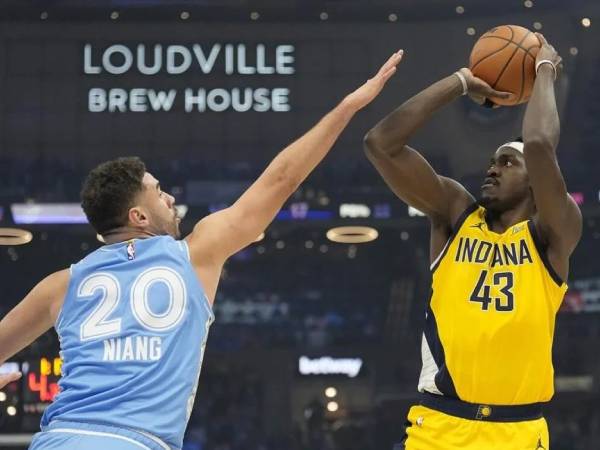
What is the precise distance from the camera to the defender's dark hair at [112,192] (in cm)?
329

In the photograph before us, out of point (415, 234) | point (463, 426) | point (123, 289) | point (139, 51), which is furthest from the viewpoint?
point (415, 234)

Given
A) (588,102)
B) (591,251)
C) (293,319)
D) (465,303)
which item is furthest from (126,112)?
(465,303)

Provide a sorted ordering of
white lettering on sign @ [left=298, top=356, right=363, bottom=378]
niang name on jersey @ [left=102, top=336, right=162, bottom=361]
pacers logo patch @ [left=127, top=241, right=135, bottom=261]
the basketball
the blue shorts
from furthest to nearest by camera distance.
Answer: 1. white lettering on sign @ [left=298, top=356, right=363, bottom=378]
2. the basketball
3. pacers logo patch @ [left=127, top=241, right=135, bottom=261]
4. niang name on jersey @ [left=102, top=336, right=162, bottom=361]
5. the blue shorts

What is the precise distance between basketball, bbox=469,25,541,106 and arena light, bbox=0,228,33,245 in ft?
25.4

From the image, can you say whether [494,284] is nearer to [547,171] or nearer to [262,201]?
[547,171]

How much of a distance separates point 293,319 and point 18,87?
3.77 meters

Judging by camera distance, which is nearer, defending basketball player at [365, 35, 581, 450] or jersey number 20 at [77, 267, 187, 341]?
jersey number 20 at [77, 267, 187, 341]

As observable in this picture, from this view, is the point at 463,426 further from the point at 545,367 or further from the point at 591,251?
the point at 591,251

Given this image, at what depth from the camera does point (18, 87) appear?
10516 millimetres

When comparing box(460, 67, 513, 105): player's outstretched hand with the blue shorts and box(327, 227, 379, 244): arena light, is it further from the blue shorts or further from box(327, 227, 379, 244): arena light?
box(327, 227, 379, 244): arena light

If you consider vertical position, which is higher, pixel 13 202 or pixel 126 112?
pixel 126 112

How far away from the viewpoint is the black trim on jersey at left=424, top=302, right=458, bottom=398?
158 inches

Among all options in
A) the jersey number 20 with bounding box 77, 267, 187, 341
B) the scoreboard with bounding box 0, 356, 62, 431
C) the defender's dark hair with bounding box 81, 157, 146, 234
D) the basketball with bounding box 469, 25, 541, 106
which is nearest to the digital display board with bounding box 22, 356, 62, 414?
the scoreboard with bounding box 0, 356, 62, 431

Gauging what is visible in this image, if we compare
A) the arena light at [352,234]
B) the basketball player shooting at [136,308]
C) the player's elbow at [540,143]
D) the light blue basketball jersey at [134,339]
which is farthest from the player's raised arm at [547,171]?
the arena light at [352,234]
